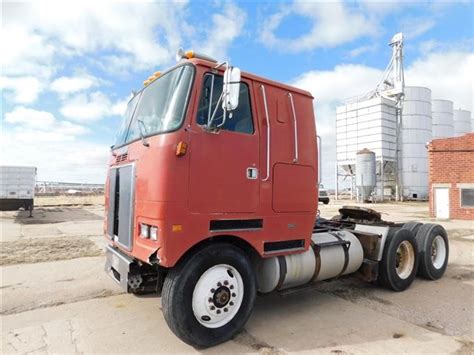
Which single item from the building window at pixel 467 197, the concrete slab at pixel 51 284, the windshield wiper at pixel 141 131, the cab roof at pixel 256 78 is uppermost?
the cab roof at pixel 256 78

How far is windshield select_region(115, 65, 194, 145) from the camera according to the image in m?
3.84

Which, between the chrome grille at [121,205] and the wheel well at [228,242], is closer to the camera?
the wheel well at [228,242]

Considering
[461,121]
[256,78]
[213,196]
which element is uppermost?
[461,121]

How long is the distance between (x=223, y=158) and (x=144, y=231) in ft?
3.74

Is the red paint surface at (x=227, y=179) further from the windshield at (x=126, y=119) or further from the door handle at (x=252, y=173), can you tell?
the windshield at (x=126, y=119)

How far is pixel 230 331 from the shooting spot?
13.0ft

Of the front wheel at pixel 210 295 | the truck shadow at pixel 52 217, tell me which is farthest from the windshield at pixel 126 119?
the truck shadow at pixel 52 217

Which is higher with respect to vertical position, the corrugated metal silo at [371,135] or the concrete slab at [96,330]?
Answer: the corrugated metal silo at [371,135]

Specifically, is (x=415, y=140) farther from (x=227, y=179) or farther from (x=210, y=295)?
(x=210, y=295)

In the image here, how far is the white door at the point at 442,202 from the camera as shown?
1891 cm

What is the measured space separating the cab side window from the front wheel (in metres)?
1.33

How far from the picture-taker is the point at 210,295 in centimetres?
388

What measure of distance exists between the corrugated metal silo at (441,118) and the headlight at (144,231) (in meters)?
50.5

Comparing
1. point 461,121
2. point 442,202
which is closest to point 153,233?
point 442,202
